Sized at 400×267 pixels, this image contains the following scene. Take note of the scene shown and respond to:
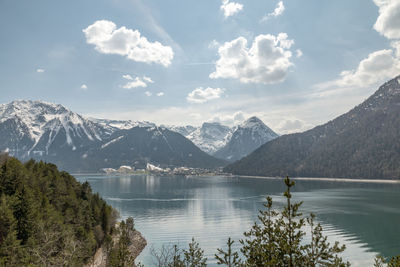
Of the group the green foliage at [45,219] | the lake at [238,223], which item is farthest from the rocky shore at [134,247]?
the green foliage at [45,219]

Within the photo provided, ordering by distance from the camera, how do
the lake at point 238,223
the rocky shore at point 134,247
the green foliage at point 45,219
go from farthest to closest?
the lake at point 238,223
the rocky shore at point 134,247
the green foliage at point 45,219

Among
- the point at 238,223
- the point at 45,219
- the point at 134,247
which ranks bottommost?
the point at 238,223

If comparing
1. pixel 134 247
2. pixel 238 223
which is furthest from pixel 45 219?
pixel 238 223

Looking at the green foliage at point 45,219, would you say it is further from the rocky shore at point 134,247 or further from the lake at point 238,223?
the lake at point 238,223

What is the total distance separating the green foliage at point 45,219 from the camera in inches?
1660

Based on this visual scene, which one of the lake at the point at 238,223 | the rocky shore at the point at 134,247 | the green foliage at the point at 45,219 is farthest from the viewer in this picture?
the lake at the point at 238,223

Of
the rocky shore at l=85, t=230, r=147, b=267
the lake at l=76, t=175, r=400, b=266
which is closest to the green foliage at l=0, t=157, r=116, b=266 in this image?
the rocky shore at l=85, t=230, r=147, b=267

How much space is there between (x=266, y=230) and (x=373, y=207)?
160192 mm

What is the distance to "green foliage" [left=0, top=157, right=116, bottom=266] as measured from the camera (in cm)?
4216

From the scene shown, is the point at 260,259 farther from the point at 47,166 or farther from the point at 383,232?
the point at 383,232

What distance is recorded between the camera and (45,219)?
61.8 m

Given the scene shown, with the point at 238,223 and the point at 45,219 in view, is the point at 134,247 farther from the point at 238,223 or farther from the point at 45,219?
the point at 238,223

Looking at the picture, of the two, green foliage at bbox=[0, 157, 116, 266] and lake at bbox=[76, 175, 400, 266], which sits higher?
green foliage at bbox=[0, 157, 116, 266]

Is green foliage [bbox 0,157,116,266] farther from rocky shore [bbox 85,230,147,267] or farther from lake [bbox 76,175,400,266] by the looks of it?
lake [bbox 76,175,400,266]
